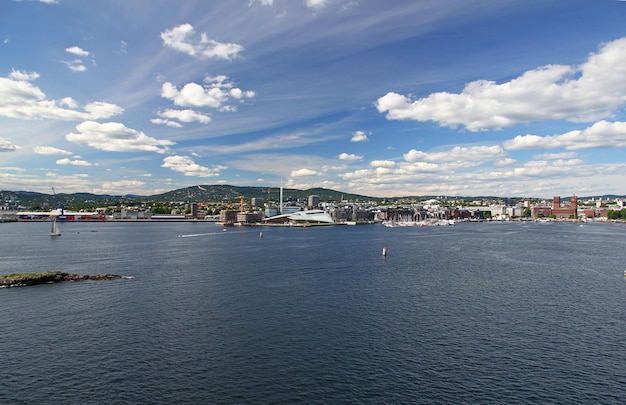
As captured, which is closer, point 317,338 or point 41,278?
point 317,338

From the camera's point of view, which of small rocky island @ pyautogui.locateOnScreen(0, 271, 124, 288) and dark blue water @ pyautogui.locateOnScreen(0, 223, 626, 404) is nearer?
dark blue water @ pyautogui.locateOnScreen(0, 223, 626, 404)

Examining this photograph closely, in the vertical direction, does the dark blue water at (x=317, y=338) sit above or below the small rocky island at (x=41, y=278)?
below

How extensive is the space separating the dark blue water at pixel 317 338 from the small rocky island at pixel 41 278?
1.58 meters

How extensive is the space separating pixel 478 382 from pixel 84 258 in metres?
45.8

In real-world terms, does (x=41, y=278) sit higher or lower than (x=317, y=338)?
higher

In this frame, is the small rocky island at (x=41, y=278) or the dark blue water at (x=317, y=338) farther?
the small rocky island at (x=41, y=278)

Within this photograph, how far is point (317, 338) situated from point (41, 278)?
2478cm

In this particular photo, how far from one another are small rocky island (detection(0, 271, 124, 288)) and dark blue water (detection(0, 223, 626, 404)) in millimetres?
1578

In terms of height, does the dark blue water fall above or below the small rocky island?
below

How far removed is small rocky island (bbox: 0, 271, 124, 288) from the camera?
106 ft

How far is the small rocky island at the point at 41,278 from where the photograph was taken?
106 ft

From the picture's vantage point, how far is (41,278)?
33156mm

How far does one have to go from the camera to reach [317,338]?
2033cm

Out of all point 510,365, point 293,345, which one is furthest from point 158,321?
point 510,365
